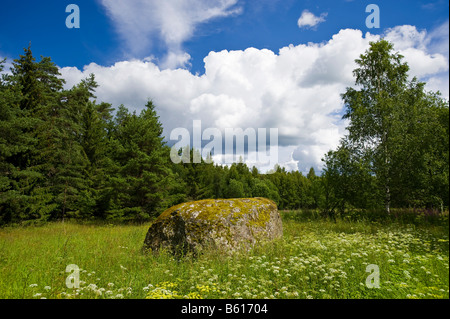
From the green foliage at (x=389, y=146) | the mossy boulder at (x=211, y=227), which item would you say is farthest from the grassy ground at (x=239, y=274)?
the green foliage at (x=389, y=146)

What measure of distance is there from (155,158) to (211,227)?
11.6 meters

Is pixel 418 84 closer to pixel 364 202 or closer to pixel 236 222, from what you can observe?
pixel 364 202

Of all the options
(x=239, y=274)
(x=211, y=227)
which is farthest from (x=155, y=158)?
(x=239, y=274)

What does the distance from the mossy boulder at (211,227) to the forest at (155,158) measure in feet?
26.5

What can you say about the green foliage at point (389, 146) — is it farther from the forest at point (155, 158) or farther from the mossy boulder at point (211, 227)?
the mossy boulder at point (211, 227)

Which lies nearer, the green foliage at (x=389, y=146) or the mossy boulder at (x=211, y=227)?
the mossy boulder at (x=211, y=227)

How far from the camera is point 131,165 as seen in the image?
642 inches

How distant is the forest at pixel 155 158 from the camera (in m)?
11.5

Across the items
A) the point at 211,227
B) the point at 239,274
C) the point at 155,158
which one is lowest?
the point at 239,274

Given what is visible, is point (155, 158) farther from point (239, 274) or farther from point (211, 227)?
point (239, 274)

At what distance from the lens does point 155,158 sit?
16.6m

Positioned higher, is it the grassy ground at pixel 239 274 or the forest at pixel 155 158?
the forest at pixel 155 158
